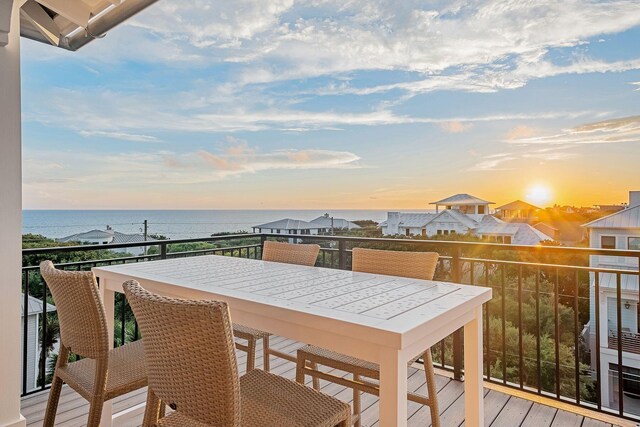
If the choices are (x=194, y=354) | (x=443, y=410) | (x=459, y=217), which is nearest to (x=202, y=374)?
(x=194, y=354)

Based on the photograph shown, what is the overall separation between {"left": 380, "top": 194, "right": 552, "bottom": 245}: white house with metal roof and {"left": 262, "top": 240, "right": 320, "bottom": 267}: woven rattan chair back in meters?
2.91

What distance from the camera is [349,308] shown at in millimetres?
1419

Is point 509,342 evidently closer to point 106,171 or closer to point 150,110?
point 150,110

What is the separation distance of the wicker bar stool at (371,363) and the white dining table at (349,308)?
160mm

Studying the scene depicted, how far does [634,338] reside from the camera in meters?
4.36

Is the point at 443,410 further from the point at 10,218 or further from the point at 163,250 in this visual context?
the point at 10,218

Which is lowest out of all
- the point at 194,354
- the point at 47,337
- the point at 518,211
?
the point at 47,337

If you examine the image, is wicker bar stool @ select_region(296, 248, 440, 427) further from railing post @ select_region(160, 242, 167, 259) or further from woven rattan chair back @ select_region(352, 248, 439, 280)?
railing post @ select_region(160, 242, 167, 259)

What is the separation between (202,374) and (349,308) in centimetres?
56

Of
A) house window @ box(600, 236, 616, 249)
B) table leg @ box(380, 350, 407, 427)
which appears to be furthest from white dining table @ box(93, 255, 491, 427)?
house window @ box(600, 236, 616, 249)

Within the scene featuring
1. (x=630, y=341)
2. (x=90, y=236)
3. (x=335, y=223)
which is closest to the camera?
(x=630, y=341)

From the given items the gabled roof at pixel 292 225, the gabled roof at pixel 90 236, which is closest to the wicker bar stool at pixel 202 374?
the gabled roof at pixel 292 225

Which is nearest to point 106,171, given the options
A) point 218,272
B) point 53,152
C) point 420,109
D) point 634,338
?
point 53,152

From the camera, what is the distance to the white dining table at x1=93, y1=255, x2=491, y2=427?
3.92 ft
